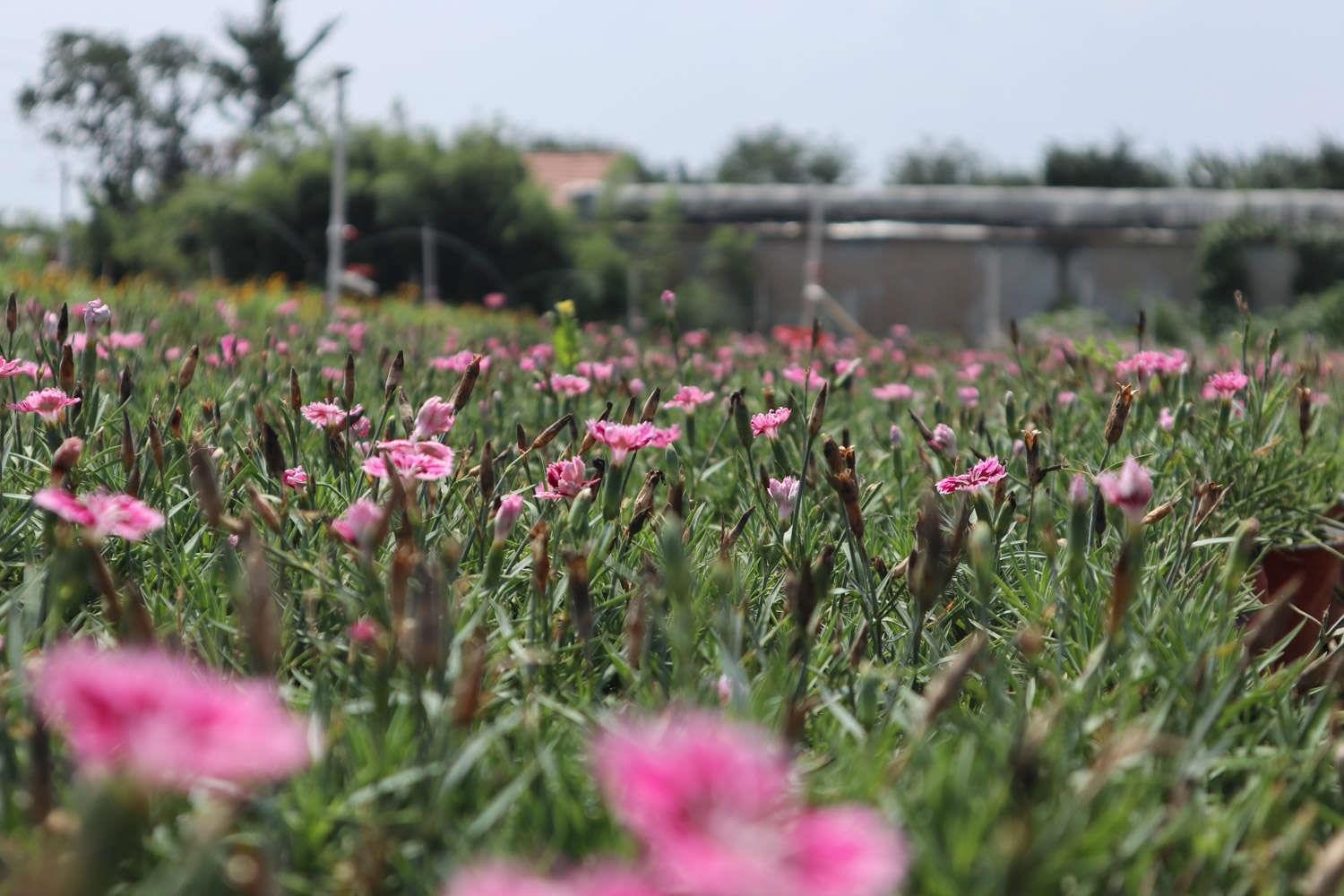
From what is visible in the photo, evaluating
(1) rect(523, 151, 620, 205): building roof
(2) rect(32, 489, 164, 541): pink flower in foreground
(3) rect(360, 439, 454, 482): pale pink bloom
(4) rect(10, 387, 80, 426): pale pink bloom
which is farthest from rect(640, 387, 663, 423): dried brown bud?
(1) rect(523, 151, 620, 205): building roof

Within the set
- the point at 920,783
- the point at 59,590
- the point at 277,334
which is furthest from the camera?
the point at 277,334

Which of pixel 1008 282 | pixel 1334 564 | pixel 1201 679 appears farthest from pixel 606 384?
pixel 1008 282

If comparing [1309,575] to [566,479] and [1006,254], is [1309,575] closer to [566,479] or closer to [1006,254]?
[566,479]

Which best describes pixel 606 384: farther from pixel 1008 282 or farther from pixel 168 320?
pixel 1008 282

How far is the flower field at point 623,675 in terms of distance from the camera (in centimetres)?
61

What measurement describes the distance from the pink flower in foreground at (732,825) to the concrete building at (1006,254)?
18.6 m

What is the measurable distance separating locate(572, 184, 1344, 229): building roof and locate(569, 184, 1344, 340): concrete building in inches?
1.1

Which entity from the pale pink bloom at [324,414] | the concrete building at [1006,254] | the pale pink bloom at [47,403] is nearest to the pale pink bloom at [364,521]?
the pale pink bloom at [324,414]

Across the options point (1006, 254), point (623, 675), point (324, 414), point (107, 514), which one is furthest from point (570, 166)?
point (107, 514)

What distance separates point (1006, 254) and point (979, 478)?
18.8m

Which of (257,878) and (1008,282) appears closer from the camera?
(257,878)

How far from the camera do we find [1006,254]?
1933 cm

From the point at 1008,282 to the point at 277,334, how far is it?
16.8 meters

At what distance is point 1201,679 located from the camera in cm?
116
